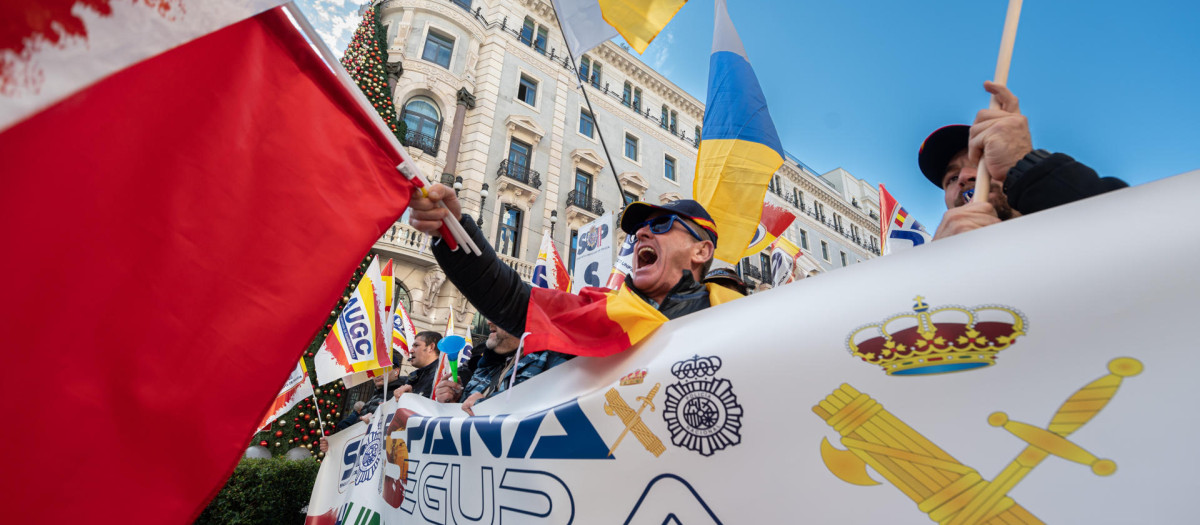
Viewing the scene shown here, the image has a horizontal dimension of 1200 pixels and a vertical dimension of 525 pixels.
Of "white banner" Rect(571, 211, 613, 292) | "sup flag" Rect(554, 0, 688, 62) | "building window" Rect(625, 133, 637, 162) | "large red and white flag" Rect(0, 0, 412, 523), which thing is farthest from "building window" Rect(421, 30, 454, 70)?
"large red and white flag" Rect(0, 0, 412, 523)

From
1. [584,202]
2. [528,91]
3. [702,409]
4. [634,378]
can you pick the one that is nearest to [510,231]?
[584,202]

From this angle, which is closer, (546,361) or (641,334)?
(641,334)

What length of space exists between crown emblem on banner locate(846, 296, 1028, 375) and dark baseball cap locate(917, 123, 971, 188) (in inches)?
61.7

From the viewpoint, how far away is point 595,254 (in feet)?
23.6

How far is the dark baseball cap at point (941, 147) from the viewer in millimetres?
2146

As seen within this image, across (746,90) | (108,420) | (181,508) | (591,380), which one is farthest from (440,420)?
(746,90)

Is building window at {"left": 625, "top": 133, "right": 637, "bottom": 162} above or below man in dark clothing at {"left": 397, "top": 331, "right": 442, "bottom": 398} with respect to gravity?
above

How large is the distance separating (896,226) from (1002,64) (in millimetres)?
5230

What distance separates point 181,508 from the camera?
0.95 meters

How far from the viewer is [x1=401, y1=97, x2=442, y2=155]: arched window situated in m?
15.5

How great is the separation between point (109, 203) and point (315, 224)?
1.28 ft

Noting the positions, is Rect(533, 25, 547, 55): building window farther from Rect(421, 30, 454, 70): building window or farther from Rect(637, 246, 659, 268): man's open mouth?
Rect(637, 246, 659, 268): man's open mouth

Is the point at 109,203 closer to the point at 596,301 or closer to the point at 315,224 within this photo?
the point at 315,224

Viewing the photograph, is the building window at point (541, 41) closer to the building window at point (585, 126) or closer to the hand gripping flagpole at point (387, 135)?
the building window at point (585, 126)
